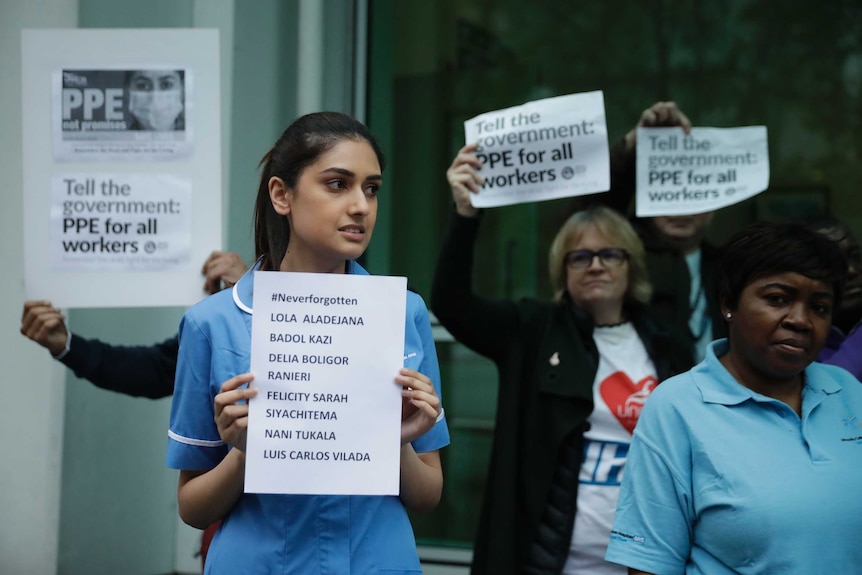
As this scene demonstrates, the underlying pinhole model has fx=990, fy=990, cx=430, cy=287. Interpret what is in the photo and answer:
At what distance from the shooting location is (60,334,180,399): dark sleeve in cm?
314

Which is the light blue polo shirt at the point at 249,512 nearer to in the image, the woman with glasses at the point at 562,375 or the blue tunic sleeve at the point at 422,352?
the blue tunic sleeve at the point at 422,352

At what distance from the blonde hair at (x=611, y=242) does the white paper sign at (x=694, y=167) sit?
0.32 feet

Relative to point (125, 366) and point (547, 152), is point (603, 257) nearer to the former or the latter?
point (547, 152)

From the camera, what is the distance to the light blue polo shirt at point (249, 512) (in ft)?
6.63

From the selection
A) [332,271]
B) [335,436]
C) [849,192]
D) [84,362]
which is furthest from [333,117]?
[849,192]

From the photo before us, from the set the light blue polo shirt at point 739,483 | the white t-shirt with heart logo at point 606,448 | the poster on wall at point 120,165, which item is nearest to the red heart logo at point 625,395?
the white t-shirt with heart logo at point 606,448

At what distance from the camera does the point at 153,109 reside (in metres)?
3.31

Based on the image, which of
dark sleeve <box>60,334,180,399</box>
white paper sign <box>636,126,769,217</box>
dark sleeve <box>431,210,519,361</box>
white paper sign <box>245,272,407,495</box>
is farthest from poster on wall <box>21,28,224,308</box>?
white paper sign <box>636,126,769,217</box>

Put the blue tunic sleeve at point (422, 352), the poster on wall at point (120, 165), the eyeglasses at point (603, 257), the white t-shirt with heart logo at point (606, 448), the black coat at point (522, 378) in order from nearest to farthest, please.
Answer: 1. the blue tunic sleeve at point (422, 352)
2. the white t-shirt with heart logo at point (606, 448)
3. the black coat at point (522, 378)
4. the poster on wall at point (120, 165)
5. the eyeglasses at point (603, 257)

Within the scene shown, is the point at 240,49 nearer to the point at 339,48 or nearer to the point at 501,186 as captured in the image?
the point at 339,48

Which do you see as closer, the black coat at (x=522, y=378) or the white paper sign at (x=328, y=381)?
the white paper sign at (x=328, y=381)

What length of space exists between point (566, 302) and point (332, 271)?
4.57ft

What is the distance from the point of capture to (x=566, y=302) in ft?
11.2

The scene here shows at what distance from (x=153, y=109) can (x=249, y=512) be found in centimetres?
173
